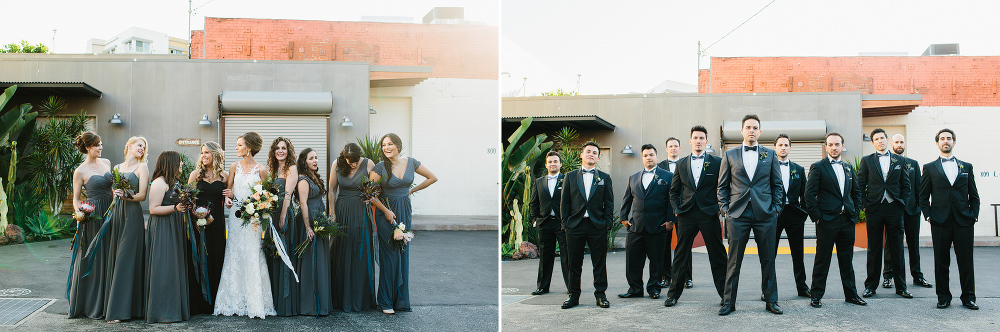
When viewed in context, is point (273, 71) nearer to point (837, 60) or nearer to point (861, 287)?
point (861, 287)

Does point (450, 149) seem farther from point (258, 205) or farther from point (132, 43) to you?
point (258, 205)

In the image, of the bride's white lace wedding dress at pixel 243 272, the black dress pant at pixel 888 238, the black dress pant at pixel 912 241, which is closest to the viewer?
the bride's white lace wedding dress at pixel 243 272

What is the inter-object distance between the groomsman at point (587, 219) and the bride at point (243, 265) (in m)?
2.17

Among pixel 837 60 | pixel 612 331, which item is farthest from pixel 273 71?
pixel 837 60

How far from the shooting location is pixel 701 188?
16.6 ft

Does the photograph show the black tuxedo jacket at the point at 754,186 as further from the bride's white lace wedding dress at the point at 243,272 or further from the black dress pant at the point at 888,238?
the bride's white lace wedding dress at the point at 243,272

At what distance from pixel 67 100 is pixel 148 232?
19.6 feet

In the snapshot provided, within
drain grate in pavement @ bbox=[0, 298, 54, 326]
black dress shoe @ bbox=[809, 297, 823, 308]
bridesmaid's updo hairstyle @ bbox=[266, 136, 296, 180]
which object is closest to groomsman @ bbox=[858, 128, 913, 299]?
black dress shoe @ bbox=[809, 297, 823, 308]

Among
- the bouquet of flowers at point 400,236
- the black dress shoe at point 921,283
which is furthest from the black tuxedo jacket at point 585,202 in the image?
the black dress shoe at point 921,283

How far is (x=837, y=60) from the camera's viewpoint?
18.3 metres

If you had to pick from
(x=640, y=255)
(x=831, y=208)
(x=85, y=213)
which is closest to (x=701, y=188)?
(x=640, y=255)

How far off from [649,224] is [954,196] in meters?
2.17

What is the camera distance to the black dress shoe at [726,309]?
4.54 m

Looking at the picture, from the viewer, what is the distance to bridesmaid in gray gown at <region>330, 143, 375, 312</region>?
16.3 feet
